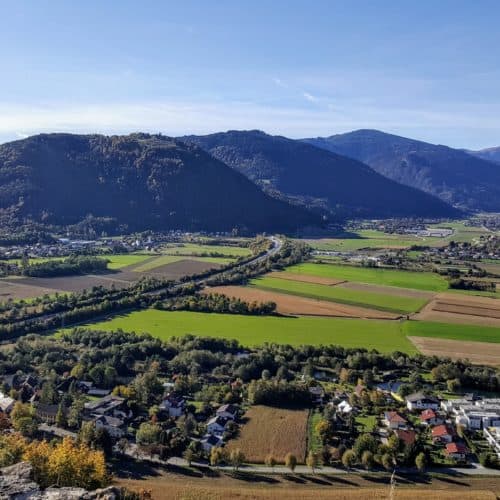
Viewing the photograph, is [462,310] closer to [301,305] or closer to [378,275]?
[301,305]

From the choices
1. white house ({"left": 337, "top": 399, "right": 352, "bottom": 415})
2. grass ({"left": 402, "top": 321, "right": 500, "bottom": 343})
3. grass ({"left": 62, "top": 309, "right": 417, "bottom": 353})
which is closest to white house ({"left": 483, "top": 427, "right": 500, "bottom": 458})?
white house ({"left": 337, "top": 399, "right": 352, "bottom": 415})

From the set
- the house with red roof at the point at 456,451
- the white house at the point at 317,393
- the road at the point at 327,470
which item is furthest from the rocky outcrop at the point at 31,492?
the white house at the point at 317,393

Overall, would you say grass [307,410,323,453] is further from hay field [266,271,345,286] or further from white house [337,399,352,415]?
hay field [266,271,345,286]

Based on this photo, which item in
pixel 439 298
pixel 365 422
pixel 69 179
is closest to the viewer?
pixel 365 422

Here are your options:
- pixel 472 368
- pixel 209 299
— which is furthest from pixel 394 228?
pixel 472 368

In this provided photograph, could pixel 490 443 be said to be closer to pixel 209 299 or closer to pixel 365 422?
pixel 365 422

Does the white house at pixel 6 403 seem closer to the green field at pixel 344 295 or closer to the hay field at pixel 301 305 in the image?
the hay field at pixel 301 305

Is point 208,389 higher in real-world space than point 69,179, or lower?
lower
